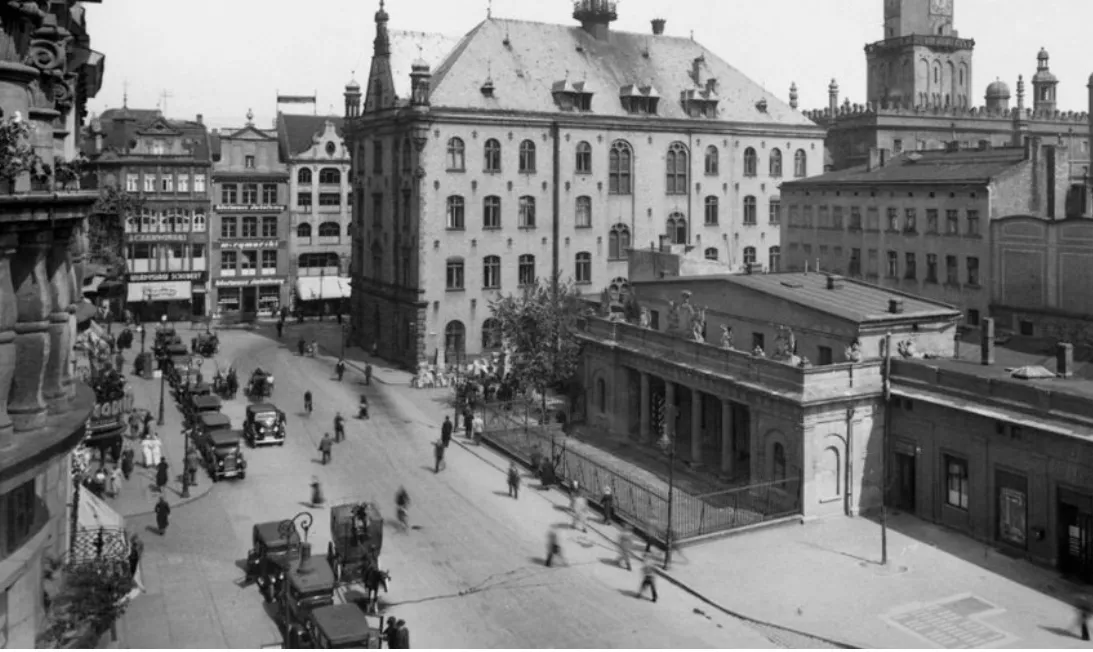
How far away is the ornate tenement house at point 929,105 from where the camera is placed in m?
99.8

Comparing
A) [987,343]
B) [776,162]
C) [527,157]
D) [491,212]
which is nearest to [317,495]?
[987,343]

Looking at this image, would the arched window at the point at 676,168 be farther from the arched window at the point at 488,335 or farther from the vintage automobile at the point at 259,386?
the vintage automobile at the point at 259,386

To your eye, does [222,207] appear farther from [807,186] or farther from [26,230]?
[26,230]

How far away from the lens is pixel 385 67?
7194 centimetres

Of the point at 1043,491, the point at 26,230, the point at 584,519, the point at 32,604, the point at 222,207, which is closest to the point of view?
the point at 26,230

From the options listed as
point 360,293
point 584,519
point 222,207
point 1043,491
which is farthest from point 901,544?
point 222,207

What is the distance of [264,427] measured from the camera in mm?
49375

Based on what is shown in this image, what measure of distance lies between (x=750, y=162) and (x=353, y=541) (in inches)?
2174

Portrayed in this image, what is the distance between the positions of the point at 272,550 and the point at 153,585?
369 centimetres

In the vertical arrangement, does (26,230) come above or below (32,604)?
above

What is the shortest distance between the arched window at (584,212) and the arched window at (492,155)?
6.42 metres

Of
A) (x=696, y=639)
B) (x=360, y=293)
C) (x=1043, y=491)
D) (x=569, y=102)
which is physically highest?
(x=569, y=102)

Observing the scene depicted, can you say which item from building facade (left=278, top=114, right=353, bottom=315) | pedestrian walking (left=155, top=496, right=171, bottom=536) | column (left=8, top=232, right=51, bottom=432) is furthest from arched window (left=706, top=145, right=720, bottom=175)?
column (left=8, top=232, right=51, bottom=432)

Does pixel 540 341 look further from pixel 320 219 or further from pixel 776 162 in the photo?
pixel 320 219
